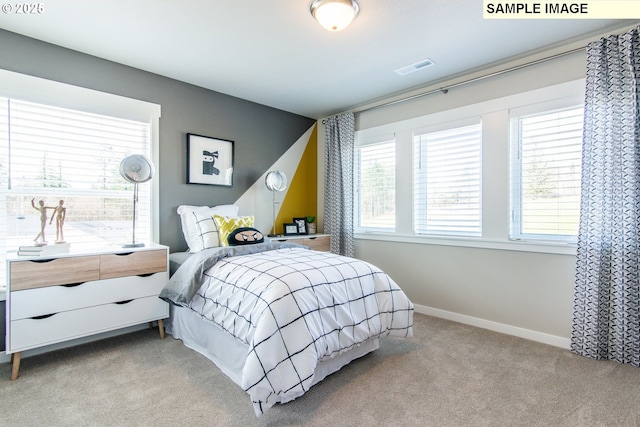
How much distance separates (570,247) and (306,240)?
104 inches

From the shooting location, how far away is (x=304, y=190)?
15.2 feet

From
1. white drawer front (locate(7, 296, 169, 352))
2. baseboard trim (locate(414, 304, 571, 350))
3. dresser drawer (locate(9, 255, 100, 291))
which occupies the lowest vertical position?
baseboard trim (locate(414, 304, 571, 350))

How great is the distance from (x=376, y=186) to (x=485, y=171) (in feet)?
4.25

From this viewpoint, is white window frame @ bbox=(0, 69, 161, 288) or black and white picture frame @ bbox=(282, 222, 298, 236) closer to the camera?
white window frame @ bbox=(0, 69, 161, 288)

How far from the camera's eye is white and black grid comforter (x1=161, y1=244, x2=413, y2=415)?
5.45 feet

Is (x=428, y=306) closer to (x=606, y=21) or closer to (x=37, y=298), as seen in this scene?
(x=606, y=21)

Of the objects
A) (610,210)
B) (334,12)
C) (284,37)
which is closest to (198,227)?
(284,37)

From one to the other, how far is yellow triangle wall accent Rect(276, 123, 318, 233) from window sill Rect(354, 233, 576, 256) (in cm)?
103

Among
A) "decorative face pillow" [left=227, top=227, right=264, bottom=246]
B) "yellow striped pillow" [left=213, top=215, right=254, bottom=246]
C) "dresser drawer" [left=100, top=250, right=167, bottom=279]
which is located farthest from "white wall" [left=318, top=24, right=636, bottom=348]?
"dresser drawer" [left=100, top=250, right=167, bottom=279]

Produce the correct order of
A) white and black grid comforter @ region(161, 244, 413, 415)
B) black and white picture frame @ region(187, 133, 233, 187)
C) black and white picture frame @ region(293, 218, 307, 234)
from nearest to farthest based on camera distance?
1. white and black grid comforter @ region(161, 244, 413, 415)
2. black and white picture frame @ region(187, 133, 233, 187)
3. black and white picture frame @ region(293, 218, 307, 234)

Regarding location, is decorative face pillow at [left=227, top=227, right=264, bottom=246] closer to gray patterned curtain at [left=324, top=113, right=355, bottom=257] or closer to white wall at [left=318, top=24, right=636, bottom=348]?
gray patterned curtain at [left=324, top=113, right=355, bottom=257]

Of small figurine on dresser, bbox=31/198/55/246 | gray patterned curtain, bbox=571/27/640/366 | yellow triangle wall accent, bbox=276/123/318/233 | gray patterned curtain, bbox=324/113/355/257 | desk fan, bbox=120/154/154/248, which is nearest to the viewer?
gray patterned curtain, bbox=571/27/640/366

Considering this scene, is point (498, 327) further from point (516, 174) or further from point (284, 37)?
point (284, 37)

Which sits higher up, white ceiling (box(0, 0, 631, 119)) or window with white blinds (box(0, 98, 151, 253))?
white ceiling (box(0, 0, 631, 119))
